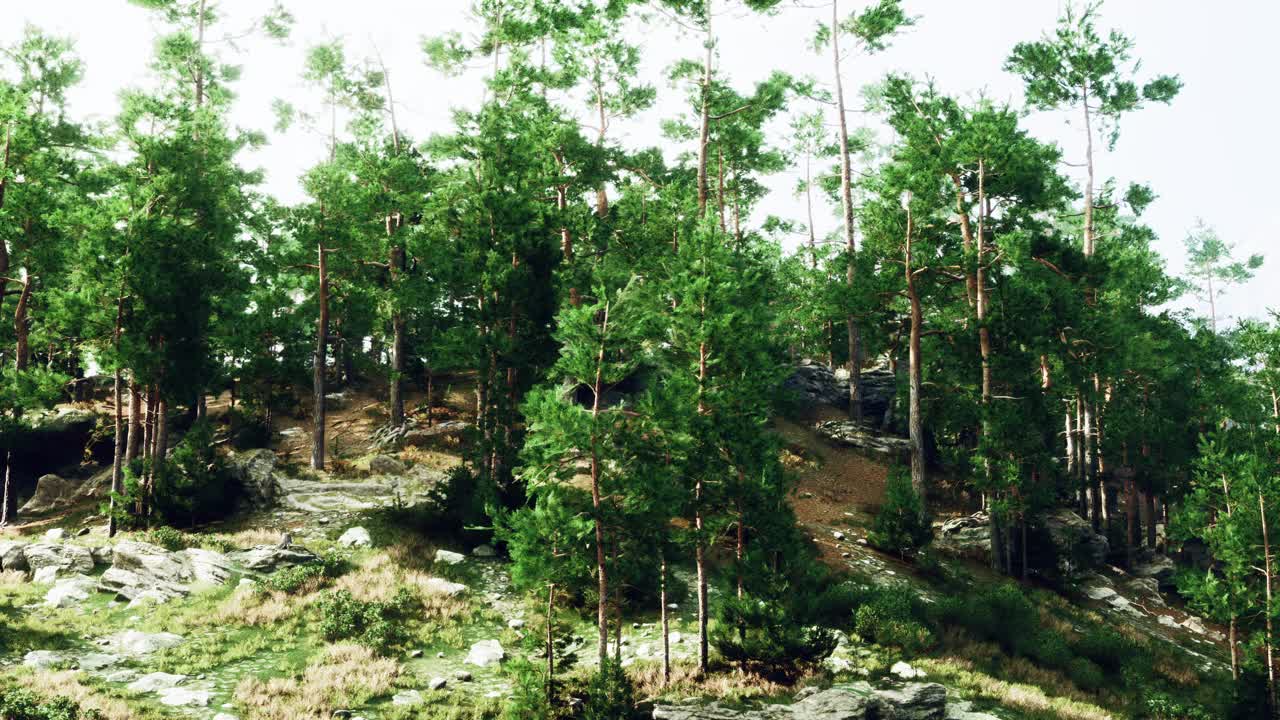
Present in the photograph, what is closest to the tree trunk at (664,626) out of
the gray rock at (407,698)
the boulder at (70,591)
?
the gray rock at (407,698)

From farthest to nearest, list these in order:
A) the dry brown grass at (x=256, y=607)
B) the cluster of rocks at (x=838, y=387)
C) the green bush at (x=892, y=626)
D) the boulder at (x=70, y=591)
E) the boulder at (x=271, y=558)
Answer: the cluster of rocks at (x=838, y=387) < the boulder at (x=271, y=558) < the green bush at (x=892, y=626) < the boulder at (x=70, y=591) < the dry brown grass at (x=256, y=607)

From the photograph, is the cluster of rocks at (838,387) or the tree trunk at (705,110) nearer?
the tree trunk at (705,110)

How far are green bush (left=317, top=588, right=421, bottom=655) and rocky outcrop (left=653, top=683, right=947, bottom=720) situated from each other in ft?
19.7

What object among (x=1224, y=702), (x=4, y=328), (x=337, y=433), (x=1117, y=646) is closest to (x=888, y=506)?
(x=1117, y=646)

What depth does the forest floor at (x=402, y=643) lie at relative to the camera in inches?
460

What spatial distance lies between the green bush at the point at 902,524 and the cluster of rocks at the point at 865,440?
974cm

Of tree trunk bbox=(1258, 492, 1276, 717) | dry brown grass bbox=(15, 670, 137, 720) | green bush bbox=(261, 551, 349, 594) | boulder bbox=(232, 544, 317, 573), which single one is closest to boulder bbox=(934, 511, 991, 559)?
tree trunk bbox=(1258, 492, 1276, 717)

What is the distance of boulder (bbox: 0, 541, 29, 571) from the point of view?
54.6ft

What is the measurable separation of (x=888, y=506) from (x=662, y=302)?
11.2 m

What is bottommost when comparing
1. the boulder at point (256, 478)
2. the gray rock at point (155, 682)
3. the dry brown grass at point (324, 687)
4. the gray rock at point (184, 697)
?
the dry brown grass at point (324, 687)

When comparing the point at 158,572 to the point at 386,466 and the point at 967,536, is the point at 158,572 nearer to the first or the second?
the point at 386,466

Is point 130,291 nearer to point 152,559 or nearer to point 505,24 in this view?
point 152,559

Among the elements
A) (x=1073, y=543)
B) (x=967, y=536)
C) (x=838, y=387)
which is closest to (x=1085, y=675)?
(x=967, y=536)

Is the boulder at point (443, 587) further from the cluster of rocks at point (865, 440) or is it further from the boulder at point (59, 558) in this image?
the cluster of rocks at point (865, 440)
